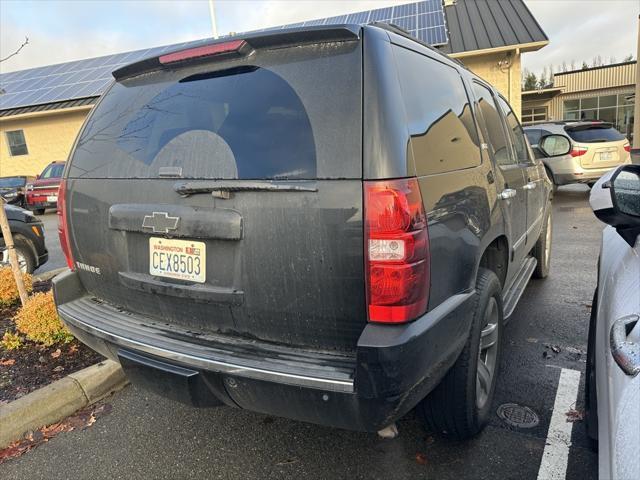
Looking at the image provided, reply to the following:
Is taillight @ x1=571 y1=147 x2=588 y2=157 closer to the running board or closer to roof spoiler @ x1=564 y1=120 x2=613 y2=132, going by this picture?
roof spoiler @ x1=564 y1=120 x2=613 y2=132

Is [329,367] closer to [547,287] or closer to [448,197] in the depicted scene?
[448,197]

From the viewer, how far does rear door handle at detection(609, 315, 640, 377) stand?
124 centimetres

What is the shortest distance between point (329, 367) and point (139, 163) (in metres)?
1.33

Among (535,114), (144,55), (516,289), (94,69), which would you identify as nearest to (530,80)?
(535,114)

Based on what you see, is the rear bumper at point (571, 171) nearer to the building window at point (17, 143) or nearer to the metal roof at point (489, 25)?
the metal roof at point (489, 25)

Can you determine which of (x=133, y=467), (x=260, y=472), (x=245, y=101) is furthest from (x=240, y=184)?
(x=133, y=467)

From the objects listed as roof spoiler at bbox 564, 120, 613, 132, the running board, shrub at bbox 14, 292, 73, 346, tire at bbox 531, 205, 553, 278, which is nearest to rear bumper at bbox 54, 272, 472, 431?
the running board

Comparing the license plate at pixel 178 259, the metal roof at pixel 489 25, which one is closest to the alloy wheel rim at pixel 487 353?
the license plate at pixel 178 259

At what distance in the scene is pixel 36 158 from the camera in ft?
68.1

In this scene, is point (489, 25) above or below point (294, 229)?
above

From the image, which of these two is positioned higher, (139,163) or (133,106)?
(133,106)

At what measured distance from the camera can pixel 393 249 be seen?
5.51 ft

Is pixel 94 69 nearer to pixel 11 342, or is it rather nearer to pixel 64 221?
pixel 11 342

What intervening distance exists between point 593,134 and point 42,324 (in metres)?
11.4
